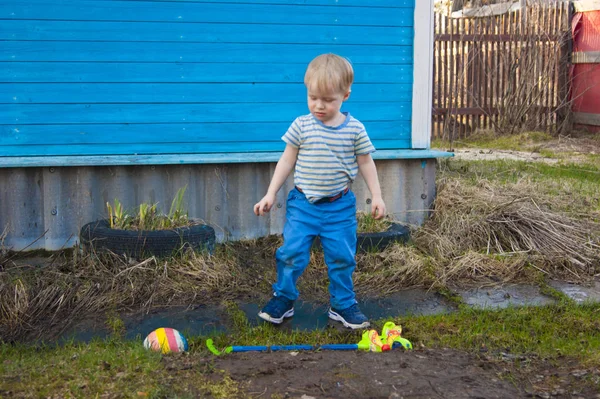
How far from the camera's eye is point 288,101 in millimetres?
6383

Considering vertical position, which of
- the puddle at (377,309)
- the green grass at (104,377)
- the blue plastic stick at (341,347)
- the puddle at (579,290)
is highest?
the green grass at (104,377)

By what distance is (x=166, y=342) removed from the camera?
378 cm

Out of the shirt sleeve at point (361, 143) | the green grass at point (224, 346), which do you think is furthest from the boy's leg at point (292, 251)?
the shirt sleeve at point (361, 143)

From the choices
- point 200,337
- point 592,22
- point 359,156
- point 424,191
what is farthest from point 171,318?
point 592,22

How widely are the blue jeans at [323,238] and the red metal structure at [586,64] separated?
1061 cm

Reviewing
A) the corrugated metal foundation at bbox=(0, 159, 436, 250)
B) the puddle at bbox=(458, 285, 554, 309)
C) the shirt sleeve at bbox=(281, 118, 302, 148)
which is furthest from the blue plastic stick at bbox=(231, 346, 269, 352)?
the corrugated metal foundation at bbox=(0, 159, 436, 250)

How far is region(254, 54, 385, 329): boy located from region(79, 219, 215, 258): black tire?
1.11m

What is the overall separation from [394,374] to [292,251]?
42.8 inches

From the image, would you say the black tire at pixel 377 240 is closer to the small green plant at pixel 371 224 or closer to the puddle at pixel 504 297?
the small green plant at pixel 371 224

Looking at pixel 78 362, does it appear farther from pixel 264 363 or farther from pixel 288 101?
pixel 288 101

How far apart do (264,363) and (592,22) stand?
Answer: 1226 cm

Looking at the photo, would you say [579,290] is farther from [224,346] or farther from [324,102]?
[224,346]

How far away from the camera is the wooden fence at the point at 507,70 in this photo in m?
14.0

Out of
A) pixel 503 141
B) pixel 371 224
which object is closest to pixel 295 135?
pixel 371 224
